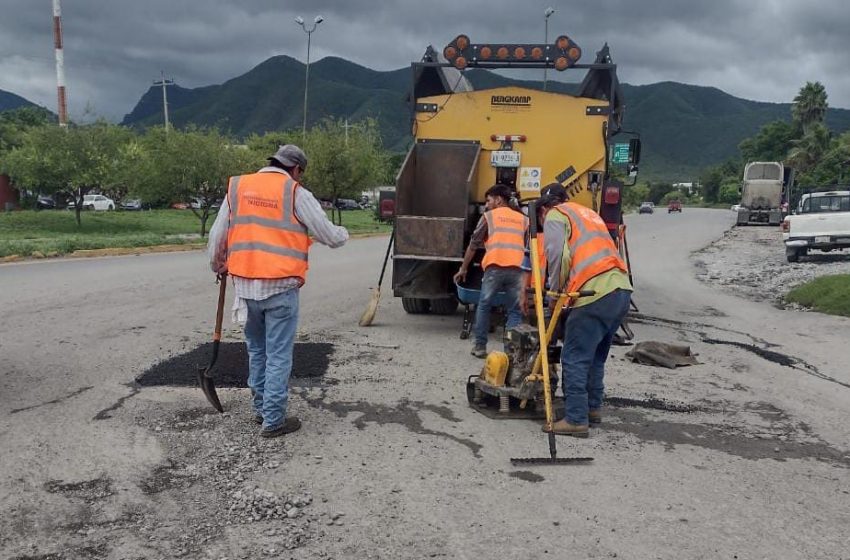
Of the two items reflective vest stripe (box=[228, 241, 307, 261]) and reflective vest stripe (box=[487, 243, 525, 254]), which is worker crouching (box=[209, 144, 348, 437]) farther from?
reflective vest stripe (box=[487, 243, 525, 254])

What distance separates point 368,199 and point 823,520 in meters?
67.1

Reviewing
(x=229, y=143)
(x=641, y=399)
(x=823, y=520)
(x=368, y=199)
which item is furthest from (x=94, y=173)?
(x=368, y=199)

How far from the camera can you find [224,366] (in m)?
6.17

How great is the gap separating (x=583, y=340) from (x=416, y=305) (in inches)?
186

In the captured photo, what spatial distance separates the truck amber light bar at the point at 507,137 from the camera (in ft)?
29.1

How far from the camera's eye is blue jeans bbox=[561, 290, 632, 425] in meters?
4.64

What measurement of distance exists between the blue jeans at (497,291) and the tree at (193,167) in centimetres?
1931

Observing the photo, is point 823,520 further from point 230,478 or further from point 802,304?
point 802,304

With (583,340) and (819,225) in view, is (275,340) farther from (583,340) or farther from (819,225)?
(819,225)

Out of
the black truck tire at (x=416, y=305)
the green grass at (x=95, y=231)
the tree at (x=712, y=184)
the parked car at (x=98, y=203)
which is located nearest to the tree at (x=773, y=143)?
the tree at (x=712, y=184)

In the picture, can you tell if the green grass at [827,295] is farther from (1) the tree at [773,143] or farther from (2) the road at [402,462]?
(1) the tree at [773,143]

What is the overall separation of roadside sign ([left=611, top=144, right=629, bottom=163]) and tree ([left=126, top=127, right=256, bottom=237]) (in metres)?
18.2

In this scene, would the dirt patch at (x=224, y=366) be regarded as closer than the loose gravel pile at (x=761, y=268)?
Yes

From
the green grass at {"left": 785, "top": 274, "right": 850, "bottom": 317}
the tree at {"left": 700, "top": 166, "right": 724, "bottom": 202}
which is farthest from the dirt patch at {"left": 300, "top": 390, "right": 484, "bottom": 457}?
the tree at {"left": 700, "top": 166, "right": 724, "bottom": 202}
